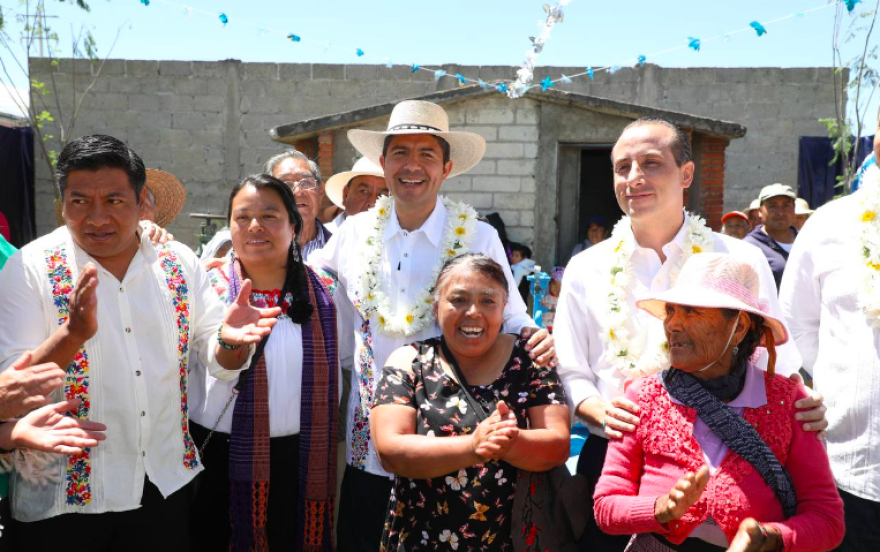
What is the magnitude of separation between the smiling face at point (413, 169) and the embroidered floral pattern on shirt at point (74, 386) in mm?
1485

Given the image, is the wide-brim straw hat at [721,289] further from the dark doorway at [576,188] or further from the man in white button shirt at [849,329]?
the dark doorway at [576,188]

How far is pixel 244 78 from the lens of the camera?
12688 millimetres

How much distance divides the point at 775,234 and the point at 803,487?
6.05 m

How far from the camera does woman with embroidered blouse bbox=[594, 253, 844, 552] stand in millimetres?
2234

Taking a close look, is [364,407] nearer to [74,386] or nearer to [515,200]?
[74,386]

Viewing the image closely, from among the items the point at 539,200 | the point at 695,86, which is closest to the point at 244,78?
the point at 539,200

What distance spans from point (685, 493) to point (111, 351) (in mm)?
1996

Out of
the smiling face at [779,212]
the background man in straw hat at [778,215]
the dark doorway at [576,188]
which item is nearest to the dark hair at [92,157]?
the background man in straw hat at [778,215]

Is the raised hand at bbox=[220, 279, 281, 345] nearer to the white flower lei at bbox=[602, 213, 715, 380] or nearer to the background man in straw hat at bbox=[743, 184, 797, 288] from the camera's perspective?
the white flower lei at bbox=[602, 213, 715, 380]

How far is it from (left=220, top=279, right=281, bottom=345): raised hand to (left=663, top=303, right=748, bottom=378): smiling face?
1489mm

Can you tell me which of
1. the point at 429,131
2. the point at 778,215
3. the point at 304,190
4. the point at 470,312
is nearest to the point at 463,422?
the point at 470,312

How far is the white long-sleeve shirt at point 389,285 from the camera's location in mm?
3262

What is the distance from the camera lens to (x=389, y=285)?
136 inches

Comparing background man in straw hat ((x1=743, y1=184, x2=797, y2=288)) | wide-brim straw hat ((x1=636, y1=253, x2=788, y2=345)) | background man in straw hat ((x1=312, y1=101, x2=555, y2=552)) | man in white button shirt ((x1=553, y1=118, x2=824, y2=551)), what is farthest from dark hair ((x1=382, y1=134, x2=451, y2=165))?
background man in straw hat ((x1=743, y1=184, x2=797, y2=288))
